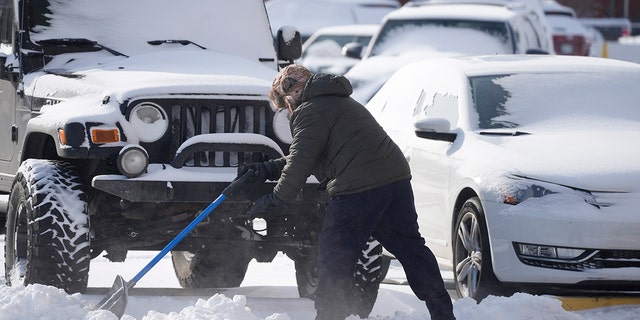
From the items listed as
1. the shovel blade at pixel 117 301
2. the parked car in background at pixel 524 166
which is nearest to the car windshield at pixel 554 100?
the parked car in background at pixel 524 166

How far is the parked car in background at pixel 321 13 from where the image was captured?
3131 centimetres

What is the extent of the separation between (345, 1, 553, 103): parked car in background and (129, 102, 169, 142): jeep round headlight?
347 inches

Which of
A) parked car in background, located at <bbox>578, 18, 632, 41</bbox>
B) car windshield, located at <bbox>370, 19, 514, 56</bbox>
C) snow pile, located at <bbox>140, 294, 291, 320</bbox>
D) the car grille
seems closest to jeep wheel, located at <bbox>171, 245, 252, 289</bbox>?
snow pile, located at <bbox>140, 294, 291, 320</bbox>

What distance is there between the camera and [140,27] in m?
9.35

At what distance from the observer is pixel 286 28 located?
31.7ft

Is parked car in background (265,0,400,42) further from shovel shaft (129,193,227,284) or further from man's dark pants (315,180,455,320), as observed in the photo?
man's dark pants (315,180,455,320)

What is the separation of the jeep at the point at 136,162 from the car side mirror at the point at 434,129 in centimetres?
97

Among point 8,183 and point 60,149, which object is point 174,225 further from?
point 8,183

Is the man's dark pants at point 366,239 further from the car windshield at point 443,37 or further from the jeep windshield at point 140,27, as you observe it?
the car windshield at point 443,37

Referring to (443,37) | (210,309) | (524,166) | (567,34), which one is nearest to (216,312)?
(210,309)

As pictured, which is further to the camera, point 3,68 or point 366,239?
point 3,68

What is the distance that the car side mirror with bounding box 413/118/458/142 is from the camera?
28.6 feet

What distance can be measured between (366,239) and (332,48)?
1654cm

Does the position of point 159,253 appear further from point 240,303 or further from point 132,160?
point 240,303
